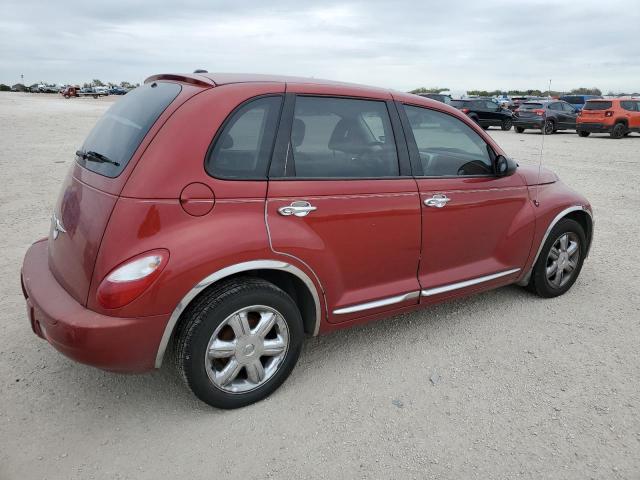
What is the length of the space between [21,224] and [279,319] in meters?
4.65

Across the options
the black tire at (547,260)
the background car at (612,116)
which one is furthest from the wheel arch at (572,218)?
the background car at (612,116)

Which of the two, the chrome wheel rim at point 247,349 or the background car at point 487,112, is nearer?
the chrome wheel rim at point 247,349

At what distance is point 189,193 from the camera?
98.7 inches

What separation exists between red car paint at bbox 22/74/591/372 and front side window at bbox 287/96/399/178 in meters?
0.07

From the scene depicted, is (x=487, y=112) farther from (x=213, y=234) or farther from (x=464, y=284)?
(x=213, y=234)

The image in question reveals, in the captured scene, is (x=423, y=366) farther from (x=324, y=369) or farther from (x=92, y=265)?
(x=92, y=265)

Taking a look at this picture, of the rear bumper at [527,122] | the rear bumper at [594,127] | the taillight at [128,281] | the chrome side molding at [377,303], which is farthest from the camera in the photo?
the rear bumper at [527,122]

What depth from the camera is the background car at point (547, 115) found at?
21.1 meters

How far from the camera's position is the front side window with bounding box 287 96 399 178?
291cm

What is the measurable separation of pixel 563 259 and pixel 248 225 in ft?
9.85

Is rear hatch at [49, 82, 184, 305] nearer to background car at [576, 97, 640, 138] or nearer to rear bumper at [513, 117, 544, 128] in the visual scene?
background car at [576, 97, 640, 138]

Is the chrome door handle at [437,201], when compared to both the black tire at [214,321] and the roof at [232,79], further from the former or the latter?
the black tire at [214,321]

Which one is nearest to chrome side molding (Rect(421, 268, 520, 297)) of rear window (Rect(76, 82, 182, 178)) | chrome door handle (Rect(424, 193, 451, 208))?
chrome door handle (Rect(424, 193, 451, 208))

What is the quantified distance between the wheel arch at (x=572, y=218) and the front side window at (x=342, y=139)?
1671mm
